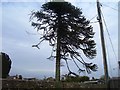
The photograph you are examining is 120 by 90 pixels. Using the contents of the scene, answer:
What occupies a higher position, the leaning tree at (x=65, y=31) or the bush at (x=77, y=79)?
the leaning tree at (x=65, y=31)

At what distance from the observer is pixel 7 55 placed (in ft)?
42.4

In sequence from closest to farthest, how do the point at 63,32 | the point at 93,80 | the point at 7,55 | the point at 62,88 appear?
the point at 7,55 < the point at 62,88 < the point at 63,32 < the point at 93,80

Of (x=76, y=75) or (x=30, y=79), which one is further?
(x=76, y=75)

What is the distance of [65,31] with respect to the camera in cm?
1508

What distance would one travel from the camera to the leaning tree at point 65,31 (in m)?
14.9

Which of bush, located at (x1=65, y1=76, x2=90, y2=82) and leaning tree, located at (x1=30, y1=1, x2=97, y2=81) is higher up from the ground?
leaning tree, located at (x1=30, y1=1, x2=97, y2=81)

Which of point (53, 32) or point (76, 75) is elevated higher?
point (53, 32)

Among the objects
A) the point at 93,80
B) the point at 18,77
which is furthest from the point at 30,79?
the point at 93,80

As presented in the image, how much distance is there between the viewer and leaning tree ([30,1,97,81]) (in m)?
14.9

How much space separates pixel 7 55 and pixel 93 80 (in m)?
5.84

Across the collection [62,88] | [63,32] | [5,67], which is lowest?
[62,88]

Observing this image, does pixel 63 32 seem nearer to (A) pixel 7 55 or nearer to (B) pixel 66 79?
(B) pixel 66 79

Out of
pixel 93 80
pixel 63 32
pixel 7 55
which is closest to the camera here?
pixel 7 55

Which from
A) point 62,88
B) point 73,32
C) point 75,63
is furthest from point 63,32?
point 62,88
